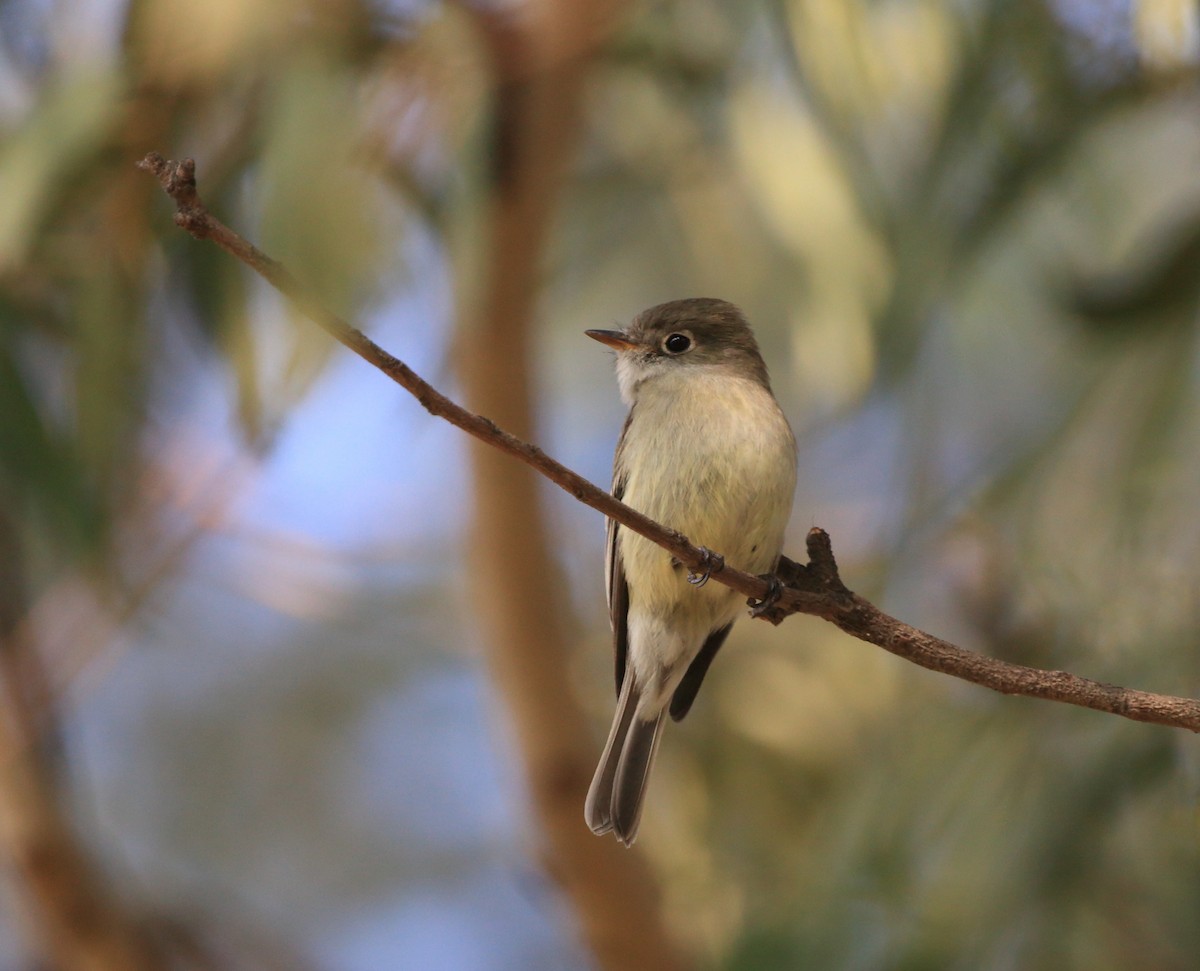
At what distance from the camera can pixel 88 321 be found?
3150 mm

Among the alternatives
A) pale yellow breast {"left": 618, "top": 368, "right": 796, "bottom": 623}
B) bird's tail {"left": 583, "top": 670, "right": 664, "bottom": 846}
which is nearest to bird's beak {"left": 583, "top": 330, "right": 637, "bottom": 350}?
pale yellow breast {"left": 618, "top": 368, "right": 796, "bottom": 623}

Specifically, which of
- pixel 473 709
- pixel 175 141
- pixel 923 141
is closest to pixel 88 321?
pixel 175 141

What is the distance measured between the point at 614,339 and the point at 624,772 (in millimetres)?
955

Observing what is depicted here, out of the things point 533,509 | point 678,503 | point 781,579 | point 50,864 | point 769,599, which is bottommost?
point 50,864

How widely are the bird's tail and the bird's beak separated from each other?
733 millimetres

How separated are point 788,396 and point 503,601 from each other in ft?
4.89

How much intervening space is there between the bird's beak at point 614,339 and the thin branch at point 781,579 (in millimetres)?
1140

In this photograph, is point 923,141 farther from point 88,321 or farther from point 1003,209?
point 88,321

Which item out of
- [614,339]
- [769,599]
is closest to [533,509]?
[614,339]

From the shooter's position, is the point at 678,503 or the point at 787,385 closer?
the point at 678,503

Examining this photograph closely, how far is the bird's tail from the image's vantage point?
2.78m

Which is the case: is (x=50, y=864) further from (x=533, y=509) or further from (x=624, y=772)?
(x=624, y=772)

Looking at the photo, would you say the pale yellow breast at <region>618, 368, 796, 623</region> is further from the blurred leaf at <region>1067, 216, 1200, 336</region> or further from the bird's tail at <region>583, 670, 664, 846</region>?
the blurred leaf at <region>1067, 216, 1200, 336</region>

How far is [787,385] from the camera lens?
15.3ft
